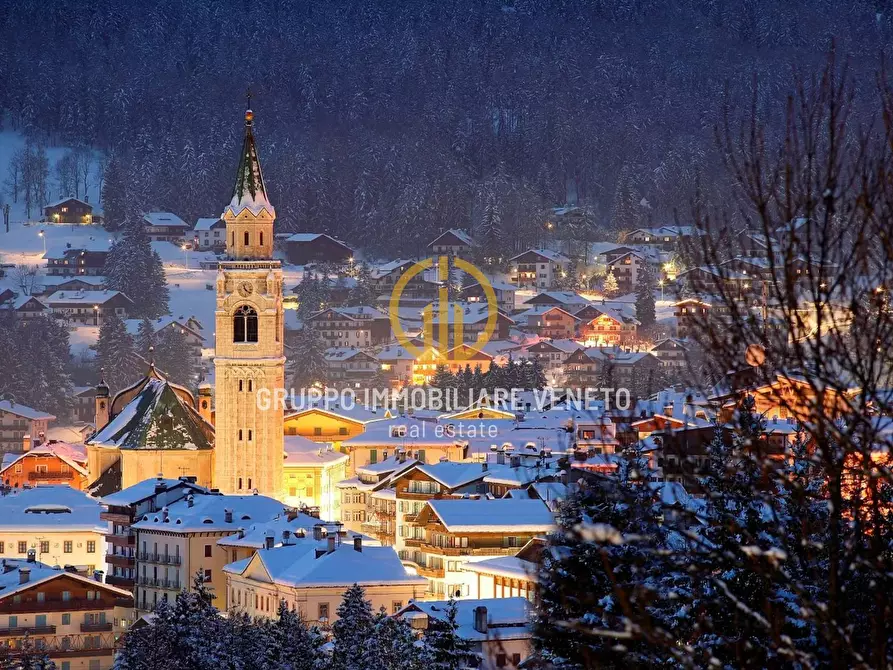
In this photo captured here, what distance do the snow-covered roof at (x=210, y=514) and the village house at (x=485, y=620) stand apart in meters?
13.1

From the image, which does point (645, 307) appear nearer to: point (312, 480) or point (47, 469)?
point (47, 469)

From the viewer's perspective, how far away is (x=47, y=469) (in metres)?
91.2

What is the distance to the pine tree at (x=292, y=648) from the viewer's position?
40438 millimetres

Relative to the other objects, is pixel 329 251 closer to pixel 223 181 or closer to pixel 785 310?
pixel 223 181

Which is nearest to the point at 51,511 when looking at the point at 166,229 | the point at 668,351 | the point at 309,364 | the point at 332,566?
the point at 332,566

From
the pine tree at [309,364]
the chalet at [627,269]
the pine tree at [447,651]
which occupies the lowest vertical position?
the pine tree at [447,651]

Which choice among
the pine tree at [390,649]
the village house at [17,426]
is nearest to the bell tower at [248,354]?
the pine tree at [390,649]

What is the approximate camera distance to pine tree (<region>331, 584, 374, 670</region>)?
40.1 m

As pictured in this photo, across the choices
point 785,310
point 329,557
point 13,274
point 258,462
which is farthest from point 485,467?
point 13,274

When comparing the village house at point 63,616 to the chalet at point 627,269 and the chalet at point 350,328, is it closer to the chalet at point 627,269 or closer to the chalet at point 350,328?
the chalet at point 350,328

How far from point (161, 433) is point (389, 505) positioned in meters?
10.1

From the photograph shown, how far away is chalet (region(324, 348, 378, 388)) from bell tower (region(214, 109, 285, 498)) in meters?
58.6

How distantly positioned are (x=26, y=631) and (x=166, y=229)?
388ft

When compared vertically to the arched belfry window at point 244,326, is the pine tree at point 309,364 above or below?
above
